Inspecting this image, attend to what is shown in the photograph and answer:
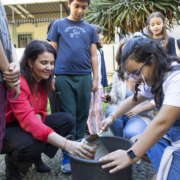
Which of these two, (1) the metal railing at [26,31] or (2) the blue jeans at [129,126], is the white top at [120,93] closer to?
(2) the blue jeans at [129,126]

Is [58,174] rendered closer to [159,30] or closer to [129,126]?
[129,126]

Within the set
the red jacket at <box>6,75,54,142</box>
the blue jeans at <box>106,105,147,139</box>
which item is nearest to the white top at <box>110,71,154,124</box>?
the blue jeans at <box>106,105,147,139</box>

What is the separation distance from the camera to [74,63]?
218cm

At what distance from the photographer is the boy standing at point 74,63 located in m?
2.17

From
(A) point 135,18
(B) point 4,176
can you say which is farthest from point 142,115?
(A) point 135,18

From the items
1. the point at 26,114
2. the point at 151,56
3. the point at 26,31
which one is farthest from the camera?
the point at 26,31

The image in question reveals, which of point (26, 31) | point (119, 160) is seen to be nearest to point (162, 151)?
point (119, 160)

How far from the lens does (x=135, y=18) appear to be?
5.33 metres

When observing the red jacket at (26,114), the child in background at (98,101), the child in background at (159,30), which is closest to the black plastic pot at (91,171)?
the red jacket at (26,114)

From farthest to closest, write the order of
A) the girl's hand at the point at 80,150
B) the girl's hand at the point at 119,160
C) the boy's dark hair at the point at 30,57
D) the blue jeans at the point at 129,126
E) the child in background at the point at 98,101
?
1. the child in background at the point at 98,101
2. the blue jeans at the point at 129,126
3. the boy's dark hair at the point at 30,57
4. the girl's hand at the point at 80,150
5. the girl's hand at the point at 119,160

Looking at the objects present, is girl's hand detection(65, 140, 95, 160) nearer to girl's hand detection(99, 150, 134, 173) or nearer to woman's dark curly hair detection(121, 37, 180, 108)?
girl's hand detection(99, 150, 134, 173)

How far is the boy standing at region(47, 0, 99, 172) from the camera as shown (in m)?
2.17

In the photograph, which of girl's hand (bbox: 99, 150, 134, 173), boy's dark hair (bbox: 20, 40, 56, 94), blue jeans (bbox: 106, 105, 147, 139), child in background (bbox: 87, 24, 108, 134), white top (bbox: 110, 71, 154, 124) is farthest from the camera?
child in background (bbox: 87, 24, 108, 134)

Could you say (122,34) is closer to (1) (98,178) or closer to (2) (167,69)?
(2) (167,69)
